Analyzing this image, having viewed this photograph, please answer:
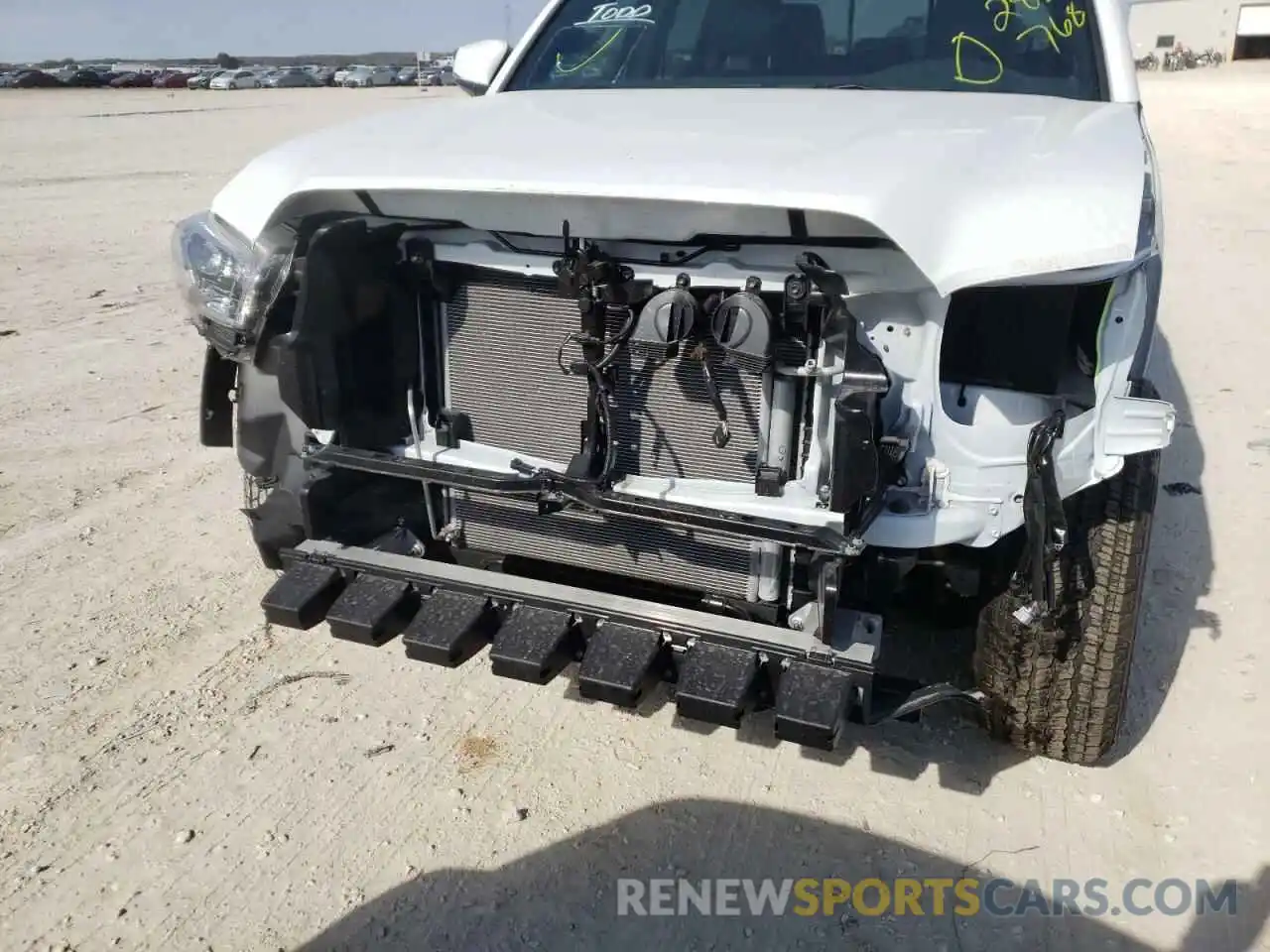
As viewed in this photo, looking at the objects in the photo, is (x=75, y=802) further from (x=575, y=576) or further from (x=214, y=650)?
(x=575, y=576)

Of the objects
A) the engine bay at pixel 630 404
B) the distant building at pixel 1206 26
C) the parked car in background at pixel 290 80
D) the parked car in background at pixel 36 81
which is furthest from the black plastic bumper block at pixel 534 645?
the distant building at pixel 1206 26

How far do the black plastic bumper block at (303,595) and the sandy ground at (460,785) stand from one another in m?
0.48

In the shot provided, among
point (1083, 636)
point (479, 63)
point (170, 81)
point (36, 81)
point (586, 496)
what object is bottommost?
point (1083, 636)

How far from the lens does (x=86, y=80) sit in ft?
163

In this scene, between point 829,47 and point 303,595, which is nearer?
point 303,595

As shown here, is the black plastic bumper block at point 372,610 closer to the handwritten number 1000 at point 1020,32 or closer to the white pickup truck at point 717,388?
the white pickup truck at point 717,388

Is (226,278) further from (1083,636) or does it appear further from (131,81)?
(131,81)

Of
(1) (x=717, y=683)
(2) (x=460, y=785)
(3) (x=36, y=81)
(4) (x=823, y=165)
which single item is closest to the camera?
(4) (x=823, y=165)

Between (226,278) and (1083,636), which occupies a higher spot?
(226,278)

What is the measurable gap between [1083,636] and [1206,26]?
209 feet

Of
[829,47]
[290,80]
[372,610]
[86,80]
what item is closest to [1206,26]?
[290,80]

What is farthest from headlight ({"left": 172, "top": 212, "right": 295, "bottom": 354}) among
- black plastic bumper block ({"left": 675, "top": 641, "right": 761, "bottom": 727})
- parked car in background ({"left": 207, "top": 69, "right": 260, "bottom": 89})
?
parked car in background ({"left": 207, "top": 69, "right": 260, "bottom": 89})

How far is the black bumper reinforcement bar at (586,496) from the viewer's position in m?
2.13

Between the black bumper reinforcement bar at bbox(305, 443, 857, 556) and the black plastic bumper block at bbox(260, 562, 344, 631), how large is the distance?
0.94 feet
